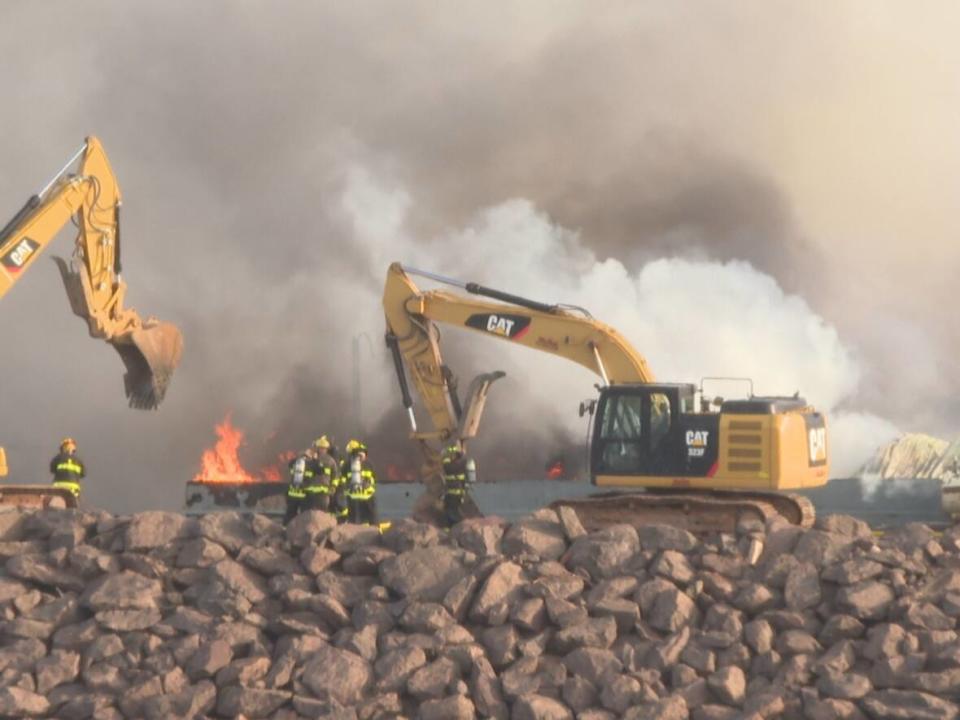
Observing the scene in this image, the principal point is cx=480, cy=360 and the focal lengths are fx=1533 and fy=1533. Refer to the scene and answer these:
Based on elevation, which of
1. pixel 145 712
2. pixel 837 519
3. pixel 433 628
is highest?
pixel 837 519

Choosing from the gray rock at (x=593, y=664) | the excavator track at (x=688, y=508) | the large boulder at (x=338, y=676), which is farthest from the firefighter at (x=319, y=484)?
the gray rock at (x=593, y=664)

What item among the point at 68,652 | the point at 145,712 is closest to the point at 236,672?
the point at 145,712

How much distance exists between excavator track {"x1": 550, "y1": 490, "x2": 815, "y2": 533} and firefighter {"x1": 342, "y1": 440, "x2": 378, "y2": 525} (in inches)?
154

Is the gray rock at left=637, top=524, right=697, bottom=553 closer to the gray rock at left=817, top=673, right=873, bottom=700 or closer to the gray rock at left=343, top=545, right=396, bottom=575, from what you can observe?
the gray rock at left=817, top=673, right=873, bottom=700

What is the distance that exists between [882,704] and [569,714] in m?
2.39

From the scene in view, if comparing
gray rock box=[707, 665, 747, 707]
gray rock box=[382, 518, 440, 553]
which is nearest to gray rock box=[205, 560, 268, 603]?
gray rock box=[382, 518, 440, 553]

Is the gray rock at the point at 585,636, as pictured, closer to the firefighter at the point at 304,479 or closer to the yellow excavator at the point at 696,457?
the yellow excavator at the point at 696,457

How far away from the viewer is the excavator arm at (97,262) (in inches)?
859

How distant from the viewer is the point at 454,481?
75.3 feet

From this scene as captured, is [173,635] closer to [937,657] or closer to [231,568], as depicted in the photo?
[231,568]

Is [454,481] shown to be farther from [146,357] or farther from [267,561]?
[267,561]

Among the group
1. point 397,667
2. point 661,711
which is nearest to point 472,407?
point 397,667

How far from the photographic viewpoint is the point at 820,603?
1287 centimetres

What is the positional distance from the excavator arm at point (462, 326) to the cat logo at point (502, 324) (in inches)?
0.6
